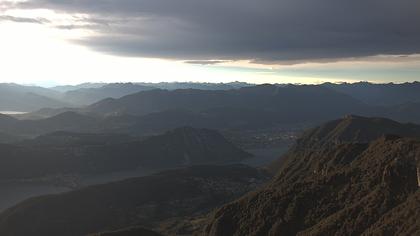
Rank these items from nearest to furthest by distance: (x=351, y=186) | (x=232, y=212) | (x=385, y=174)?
(x=385, y=174) → (x=351, y=186) → (x=232, y=212)

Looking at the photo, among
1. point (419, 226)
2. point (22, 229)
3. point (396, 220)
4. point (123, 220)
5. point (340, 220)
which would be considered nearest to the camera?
point (419, 226)

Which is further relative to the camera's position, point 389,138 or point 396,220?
point 389,138

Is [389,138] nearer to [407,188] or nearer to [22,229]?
[407,188]

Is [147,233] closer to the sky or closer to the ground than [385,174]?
closer to the ground

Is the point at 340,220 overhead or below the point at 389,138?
below

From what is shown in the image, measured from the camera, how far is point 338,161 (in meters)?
164

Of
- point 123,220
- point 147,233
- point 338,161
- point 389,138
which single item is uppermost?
point 389,138

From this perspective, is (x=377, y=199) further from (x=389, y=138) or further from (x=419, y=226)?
(x=389, y=138)

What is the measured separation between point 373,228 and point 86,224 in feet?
417

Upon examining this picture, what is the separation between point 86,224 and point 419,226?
138 meters

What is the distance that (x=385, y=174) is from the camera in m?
98.8

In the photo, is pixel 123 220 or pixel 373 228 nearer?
pixel 373 228

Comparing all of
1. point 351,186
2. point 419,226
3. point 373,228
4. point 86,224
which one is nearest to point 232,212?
point 351,186

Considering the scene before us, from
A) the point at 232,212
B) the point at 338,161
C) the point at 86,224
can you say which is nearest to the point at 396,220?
the point at 232,212
